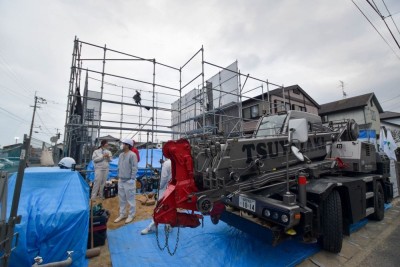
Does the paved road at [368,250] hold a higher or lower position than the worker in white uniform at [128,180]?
lower

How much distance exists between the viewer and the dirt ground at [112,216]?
126 inches

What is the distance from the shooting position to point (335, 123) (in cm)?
573

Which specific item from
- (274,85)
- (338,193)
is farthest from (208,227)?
(274,85)

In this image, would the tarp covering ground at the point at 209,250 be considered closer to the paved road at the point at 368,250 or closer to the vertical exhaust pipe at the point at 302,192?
the paved road at the point at 368,250

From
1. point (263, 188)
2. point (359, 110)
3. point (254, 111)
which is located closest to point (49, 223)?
point (263, 188)

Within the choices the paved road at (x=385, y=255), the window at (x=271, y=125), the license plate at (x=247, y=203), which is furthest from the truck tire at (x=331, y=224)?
the window at (x=271, y=125)

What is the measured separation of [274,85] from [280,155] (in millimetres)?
7561

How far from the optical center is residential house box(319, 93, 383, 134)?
2456 centimetres

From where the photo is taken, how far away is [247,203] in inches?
120

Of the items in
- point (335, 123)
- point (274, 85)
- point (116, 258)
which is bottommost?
point (116, 258)

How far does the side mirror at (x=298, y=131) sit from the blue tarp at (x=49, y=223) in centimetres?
325

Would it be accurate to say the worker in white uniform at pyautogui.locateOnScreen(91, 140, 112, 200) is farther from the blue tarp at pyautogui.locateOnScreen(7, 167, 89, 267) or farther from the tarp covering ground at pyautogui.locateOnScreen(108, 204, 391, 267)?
the blue tarp at pyautogui.locateOnScreen(7, 167, 89, 267)

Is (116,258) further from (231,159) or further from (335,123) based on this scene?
(335,123)

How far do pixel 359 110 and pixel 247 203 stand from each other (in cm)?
2957
